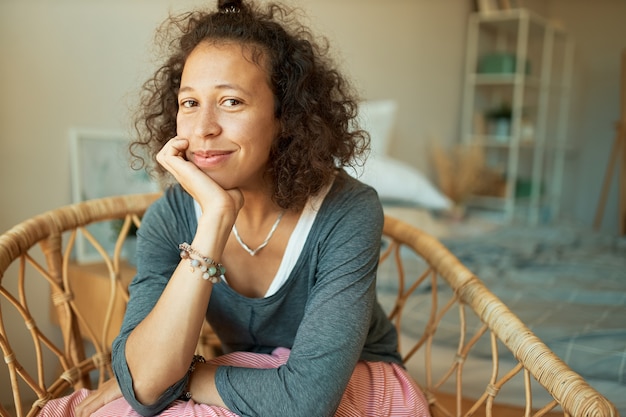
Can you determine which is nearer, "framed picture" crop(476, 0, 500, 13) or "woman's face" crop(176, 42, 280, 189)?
"woman's face" crop(176, 42, 280, 189)

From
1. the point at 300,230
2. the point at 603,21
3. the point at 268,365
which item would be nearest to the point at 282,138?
the point at 300,230

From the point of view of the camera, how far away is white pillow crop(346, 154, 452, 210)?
2381mm

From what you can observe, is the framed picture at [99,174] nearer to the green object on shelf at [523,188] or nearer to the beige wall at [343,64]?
the beige wall at [343,64]

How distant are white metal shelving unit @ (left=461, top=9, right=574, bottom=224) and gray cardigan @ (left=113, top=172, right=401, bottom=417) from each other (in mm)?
2784

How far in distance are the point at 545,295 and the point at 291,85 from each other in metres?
1.13

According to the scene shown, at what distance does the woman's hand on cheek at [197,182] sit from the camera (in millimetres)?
893

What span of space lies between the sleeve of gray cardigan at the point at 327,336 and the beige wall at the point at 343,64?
0.43m

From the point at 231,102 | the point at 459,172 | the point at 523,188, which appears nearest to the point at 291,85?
the point at 231,102

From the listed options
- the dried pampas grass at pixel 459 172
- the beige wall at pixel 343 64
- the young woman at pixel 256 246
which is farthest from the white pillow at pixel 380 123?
the young woman at pixel 256 246

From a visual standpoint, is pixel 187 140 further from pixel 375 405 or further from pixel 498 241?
pixel 498 241

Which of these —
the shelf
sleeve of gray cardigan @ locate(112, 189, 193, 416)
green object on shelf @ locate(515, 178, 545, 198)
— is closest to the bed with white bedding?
sleeve of gray cardigan @ locate(112, 189, 193, 416)

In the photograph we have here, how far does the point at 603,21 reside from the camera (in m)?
4.52

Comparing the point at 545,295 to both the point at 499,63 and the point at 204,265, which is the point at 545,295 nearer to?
the point at 204,265

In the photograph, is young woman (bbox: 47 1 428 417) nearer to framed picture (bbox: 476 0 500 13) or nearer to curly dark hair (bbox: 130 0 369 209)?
curly dark hair (bbox: 130 0 369 209)
